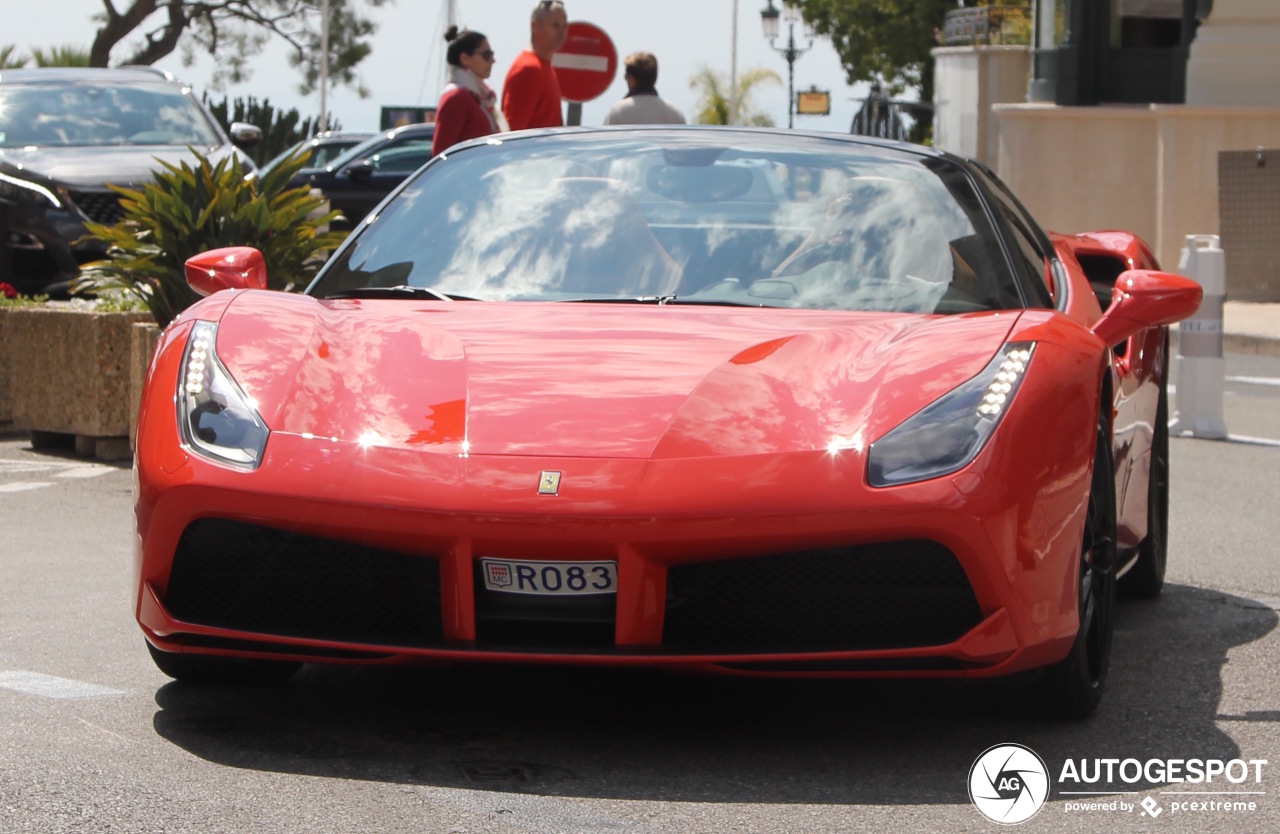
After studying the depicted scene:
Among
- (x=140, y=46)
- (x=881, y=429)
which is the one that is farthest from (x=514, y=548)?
(x=140, y=46)

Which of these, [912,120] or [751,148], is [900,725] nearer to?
[751,148]

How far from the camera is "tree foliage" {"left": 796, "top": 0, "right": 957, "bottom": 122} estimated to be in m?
55.5

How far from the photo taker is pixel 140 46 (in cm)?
4288

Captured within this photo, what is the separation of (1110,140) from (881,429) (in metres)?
20.8

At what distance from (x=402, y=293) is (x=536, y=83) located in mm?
6540

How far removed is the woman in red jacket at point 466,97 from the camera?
10.3 m

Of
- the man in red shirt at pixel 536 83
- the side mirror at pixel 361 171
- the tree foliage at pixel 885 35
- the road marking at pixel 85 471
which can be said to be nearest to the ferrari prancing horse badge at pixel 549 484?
the road marking at pixel 85 471

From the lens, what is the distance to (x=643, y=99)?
463 inches

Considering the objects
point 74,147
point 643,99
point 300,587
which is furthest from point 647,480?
point 74,147

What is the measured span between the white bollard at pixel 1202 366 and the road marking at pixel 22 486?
5281 mm

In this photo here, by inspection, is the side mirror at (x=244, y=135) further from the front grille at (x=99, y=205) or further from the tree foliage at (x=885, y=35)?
the tree foliage at (x=885, y=35)

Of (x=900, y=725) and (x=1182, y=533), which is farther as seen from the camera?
(x=1182, y=533)

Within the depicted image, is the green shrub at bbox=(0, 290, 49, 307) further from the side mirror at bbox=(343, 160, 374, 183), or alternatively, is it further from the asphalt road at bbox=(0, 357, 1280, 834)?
the side mirror at bbox=(343, 160, 374, 183)

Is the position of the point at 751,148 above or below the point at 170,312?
above
